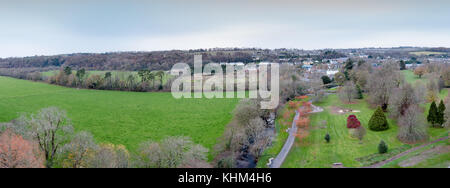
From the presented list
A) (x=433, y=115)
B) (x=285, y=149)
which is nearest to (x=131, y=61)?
(x=285, y=149)

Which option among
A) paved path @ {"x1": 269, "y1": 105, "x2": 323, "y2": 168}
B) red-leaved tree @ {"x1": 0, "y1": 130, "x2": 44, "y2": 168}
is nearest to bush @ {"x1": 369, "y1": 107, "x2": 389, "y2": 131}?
paved path @ {"x1": 269, "y1": 105, "x2": 323, "y2": 168}

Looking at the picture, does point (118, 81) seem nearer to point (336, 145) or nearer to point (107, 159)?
point (107, 159)

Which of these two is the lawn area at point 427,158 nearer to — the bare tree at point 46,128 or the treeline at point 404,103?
the treeline at point 404,103

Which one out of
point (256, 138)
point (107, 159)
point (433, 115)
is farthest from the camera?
point (433, 115)

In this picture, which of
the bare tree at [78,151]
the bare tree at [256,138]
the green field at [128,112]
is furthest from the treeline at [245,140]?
the bare tree at [78,151]
